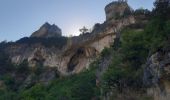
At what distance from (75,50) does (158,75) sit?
32.8 m

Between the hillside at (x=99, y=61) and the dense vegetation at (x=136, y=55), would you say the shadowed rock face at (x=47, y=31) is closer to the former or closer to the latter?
the hillside at (x=99, y=61)

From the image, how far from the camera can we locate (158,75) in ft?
75.6

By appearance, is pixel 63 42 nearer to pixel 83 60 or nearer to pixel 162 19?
pixel 83 60

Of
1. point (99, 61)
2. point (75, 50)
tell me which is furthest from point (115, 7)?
point (99, 61)

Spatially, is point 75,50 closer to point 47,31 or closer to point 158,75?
point 47,31

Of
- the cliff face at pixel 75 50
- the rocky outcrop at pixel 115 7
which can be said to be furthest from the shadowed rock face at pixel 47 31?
the rocky outcrop at pixel 115 7

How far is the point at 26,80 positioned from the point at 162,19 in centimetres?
2921

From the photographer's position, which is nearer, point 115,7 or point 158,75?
point 158,75

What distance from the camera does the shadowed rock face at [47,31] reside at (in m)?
69.3

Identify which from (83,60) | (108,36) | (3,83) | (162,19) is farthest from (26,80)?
(162,19)

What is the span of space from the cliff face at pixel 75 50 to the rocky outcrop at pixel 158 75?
23951 millimetres

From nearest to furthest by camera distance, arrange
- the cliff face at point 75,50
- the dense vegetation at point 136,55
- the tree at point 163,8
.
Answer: the dense vegetation at point 136,55 → the tree at point 163,8 → the cliff face at point 75,50

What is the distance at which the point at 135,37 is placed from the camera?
30.2m

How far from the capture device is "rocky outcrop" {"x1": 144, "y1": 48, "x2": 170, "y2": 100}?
22.7m
